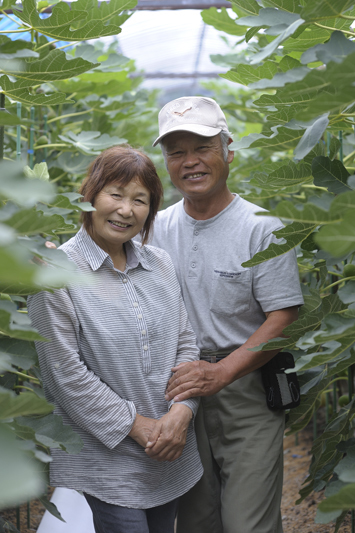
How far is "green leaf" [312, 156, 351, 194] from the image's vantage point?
1235 millimetres

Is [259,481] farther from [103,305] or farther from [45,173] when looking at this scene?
[45,173]

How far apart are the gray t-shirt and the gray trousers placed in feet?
0.59

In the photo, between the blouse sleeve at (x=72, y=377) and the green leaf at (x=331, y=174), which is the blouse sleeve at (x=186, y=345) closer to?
the blouse sleeve at (x=72, y=377)

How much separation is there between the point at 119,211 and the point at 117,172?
0.37 feet

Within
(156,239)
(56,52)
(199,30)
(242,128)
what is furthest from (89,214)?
(199,30)

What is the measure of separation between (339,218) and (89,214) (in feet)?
3.05

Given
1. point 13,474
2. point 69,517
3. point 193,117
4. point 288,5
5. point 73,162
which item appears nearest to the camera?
point 13,474

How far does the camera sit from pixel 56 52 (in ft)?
4.09

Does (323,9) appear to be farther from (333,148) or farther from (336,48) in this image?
(333,148)

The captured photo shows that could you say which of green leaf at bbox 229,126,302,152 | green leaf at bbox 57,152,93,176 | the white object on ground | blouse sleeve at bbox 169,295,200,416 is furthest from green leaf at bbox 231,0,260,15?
the white object on ground

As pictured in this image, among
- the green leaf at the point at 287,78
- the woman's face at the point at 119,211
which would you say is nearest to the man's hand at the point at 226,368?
the woman's face at the point at 119,211

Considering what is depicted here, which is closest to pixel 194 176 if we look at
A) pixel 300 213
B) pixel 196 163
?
pixel 196 163

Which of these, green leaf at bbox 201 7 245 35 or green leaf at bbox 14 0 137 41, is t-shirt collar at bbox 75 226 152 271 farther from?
green leaf at bbox 201 7 245 35

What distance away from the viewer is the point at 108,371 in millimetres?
1611
